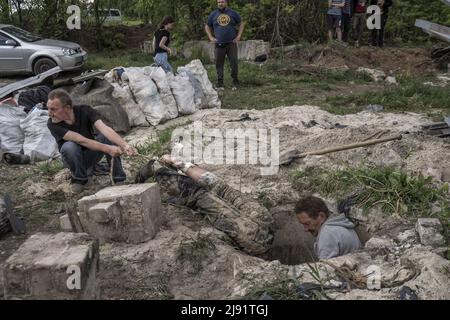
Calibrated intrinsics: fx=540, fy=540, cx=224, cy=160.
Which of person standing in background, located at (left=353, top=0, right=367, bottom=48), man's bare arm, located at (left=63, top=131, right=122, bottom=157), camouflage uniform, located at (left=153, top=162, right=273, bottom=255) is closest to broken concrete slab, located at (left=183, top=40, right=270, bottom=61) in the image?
person standing in background, located at (left=353, top=0, right=367, bottom=48)

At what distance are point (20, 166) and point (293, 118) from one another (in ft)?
12.5

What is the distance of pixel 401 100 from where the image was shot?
8836mm

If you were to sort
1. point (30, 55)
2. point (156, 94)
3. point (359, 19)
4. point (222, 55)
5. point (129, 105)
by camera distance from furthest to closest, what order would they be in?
point (359, 19) → point (30, 55) → point (222, 55) → point (156, 94) → point (129, 105)

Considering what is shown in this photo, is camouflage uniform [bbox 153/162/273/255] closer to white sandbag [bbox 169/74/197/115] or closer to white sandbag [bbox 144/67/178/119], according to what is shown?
white sandbag [bbox 144/67/178/119]

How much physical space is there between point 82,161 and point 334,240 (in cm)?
283

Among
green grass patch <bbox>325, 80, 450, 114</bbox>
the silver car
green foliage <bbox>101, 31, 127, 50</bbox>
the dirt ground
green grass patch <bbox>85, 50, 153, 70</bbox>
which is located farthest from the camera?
green foliage <bbox>101, 31, 127, 50</bbox>

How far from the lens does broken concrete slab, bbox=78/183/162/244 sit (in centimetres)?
432

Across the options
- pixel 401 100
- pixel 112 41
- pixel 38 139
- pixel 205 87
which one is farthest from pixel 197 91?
pixel 112 41

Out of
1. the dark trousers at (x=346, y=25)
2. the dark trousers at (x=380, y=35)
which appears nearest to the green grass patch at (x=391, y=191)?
the dark trousers at (x=346, y=25)

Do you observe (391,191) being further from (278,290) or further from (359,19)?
(359,19)

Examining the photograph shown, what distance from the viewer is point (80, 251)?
3555 millimetres

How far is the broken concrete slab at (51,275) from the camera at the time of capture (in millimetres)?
3340

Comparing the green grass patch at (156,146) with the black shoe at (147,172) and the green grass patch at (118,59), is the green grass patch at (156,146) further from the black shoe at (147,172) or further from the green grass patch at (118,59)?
the green grass patch at (118,59)
